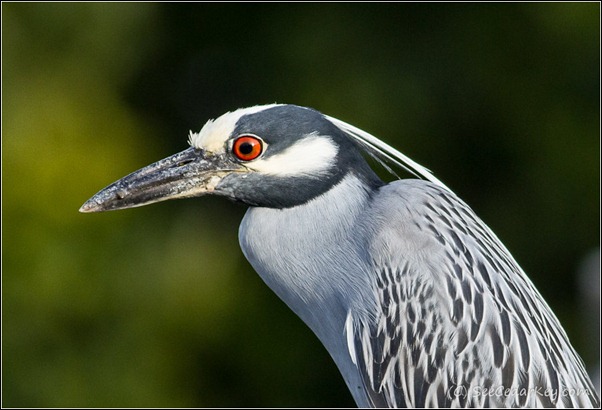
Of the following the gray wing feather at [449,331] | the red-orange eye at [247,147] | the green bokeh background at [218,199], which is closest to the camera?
the gray wing feather at [449,331]

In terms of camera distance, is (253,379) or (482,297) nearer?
(482,297)

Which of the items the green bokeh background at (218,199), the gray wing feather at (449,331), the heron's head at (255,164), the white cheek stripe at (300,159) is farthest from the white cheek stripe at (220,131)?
the green bokeh background at (218,199)

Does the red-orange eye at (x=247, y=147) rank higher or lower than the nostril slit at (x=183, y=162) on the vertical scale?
lower

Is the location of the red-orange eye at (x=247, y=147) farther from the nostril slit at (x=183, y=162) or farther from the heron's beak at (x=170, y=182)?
the nostril slit at (x=183, y=162)

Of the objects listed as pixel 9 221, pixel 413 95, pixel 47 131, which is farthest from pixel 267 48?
pixel 9 221

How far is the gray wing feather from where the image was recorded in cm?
279

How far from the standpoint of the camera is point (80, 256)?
5.58m

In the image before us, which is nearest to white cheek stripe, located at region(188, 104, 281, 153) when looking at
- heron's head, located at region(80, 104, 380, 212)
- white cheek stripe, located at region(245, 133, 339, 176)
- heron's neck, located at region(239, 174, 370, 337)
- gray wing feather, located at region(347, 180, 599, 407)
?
heron's head, located at region(80, 104, 380, 212)

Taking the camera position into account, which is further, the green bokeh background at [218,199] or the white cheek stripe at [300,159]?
the green bokeh background at [218,199]

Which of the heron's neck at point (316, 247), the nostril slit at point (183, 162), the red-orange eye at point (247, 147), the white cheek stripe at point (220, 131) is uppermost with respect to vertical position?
the white cheek stripe at point (220, 131)

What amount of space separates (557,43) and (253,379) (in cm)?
299

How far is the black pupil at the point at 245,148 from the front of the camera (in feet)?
9.81

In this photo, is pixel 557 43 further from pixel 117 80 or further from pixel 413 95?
pixel 117 80

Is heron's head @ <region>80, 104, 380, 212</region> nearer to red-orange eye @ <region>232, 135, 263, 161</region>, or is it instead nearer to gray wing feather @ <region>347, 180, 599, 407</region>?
red-orange eye @ <region>232, 135, 263, 161</region>
